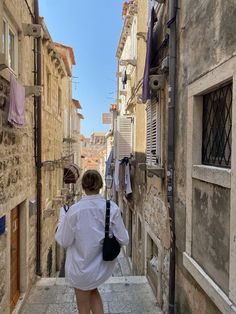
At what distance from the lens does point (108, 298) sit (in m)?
5.96

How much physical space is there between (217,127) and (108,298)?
408 centimetres

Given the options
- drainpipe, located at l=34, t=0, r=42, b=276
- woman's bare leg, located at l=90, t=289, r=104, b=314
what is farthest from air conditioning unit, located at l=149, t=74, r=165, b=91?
woman's bare leg, located at l=90, t=289, r=104, b=314

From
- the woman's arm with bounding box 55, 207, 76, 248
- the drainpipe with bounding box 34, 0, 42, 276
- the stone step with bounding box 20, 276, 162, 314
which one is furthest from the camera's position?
the drainpipe with bounding box 34, 0, 42, 276

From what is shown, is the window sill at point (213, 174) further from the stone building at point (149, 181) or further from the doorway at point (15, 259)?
Result: the doorway at point (15, 259)

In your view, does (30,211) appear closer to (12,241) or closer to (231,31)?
(12,241)

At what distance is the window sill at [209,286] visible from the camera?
115 inches

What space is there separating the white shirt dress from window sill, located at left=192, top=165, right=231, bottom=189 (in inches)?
42.0

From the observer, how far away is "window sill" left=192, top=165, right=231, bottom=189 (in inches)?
118

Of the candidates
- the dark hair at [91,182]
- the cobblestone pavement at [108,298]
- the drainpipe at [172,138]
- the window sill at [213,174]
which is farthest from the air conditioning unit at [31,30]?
the cobblestone pavement at [108,298]

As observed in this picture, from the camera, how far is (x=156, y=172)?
574cm

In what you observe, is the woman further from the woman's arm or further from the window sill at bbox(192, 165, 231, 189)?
the window sill at bbox(192, 165, 231, 189)

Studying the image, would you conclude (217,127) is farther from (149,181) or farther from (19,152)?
(149,181)

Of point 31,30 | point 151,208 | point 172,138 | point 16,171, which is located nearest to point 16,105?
point 16,171

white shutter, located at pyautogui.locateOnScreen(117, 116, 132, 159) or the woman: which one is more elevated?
white shutter, located at pyautogui.locateOnScreen(117, 116, 132, 159)
